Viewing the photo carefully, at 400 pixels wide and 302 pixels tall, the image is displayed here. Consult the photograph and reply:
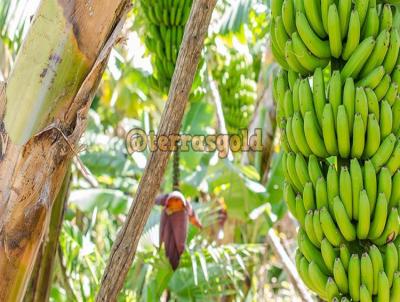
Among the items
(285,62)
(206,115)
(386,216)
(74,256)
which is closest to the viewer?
(386,216)

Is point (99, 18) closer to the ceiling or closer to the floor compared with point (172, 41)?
closer to the floor

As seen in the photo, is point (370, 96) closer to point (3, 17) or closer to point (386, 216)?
point (386, 216)

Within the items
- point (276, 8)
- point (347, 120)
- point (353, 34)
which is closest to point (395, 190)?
point (347, 120)

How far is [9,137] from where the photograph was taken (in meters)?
1.04

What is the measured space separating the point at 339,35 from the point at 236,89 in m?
1.85

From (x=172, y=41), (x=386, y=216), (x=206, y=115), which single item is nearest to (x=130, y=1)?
(x=386, y=216)

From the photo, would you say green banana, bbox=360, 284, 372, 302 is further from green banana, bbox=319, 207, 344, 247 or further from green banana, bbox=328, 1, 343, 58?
green banana, bbox=328, 1, 343, 58

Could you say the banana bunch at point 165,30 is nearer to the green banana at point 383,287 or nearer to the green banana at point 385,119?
the green banana at point 385,119

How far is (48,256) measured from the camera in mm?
1516

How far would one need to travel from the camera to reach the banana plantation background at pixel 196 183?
194 centimetres

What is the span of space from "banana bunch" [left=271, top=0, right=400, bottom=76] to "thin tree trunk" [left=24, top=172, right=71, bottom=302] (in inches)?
26.1

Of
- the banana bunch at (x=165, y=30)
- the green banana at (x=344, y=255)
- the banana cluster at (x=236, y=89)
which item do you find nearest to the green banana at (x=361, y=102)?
the green banana at (x=344, y=255)

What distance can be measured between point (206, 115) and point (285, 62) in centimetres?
175

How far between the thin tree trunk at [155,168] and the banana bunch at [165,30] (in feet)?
2.06
